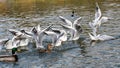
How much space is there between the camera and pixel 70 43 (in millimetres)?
32219

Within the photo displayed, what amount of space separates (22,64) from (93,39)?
8345mm

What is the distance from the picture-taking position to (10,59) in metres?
26.8

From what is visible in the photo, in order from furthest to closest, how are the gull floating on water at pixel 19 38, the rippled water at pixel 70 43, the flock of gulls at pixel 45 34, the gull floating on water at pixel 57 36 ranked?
the gull floating on water at pixel 57 36, the gull floating on water at pixel 19 38, the flock of gulls at pixel 45 34, the rippled water at pixel 70 43

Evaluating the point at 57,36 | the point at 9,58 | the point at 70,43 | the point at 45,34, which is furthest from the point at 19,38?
the point at 9,58

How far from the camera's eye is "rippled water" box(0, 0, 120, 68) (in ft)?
86.5

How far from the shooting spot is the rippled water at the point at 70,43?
86.5ft

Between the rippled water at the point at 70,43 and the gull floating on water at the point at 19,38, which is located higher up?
the gull floating on water at the point at 19,38

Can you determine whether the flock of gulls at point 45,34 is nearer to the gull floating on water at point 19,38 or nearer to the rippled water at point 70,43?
the gull floating on water at point 19,38

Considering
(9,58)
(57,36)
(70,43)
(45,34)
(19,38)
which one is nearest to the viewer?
(9,58)

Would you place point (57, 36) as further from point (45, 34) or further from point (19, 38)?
point (19, 38)

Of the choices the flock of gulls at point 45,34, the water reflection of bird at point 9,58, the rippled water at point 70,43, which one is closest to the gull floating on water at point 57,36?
the flock of gulls at point 45,34

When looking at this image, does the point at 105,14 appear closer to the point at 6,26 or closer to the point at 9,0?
the point at 6,26

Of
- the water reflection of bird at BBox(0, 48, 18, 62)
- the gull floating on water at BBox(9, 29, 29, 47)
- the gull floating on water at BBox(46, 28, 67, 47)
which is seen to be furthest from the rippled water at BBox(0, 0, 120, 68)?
the gull floating on water at BBox(9, 29, 29, 47)

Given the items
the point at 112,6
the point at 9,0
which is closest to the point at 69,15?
the point at 112,6
